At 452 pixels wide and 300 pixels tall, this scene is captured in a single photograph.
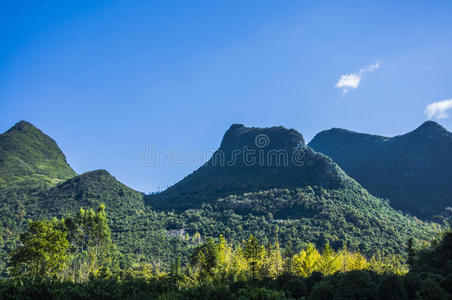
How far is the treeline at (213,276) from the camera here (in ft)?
34.1

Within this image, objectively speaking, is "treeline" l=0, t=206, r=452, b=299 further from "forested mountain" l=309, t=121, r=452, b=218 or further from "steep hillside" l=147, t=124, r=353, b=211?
"forested mountain" l=309, t=121, r=452, b=218

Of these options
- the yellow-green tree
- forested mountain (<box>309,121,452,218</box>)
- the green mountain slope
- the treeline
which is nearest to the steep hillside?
forested mountain (<box>309,121,452,218</box>)

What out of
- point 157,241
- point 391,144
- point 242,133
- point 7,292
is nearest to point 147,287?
point 7,292

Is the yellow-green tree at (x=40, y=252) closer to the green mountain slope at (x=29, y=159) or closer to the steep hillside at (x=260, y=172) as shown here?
the steep hillside at (x=260, y=172)

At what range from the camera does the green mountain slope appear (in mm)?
132250

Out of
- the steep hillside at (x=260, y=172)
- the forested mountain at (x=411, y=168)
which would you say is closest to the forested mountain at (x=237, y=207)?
the steep hillside at (x=260, y=172)

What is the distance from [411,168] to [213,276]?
6166 inches

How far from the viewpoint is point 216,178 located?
144 meters

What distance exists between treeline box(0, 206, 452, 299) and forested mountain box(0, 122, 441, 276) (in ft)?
84.7

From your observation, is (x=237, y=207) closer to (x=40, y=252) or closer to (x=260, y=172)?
(x=260, y=172)

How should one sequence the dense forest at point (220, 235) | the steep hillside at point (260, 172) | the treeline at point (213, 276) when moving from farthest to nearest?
1. the steep hillside at point (260, 172)
2. the dense forest at point (220, 235)
3. the treeline at point (213, 276)

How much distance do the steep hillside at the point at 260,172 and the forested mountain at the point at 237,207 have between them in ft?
1.75

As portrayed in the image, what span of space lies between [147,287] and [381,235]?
275 ft

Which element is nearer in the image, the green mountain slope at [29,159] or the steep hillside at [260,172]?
the steep hillside at [260,172]
